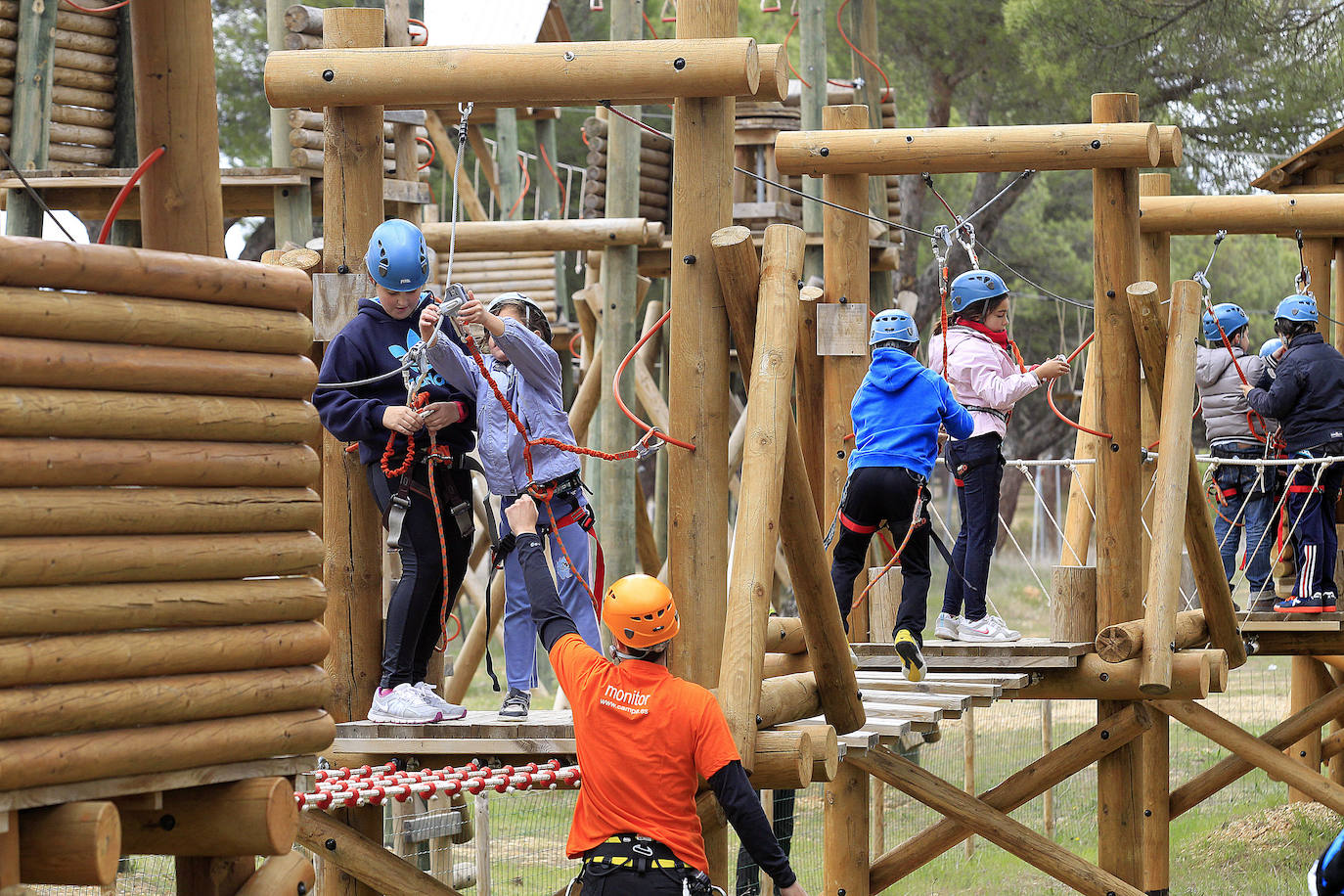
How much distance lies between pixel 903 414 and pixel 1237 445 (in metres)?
4.08

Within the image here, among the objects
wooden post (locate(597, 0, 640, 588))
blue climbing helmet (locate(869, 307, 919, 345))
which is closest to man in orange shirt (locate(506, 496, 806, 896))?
blue climbing helmet (locate(869, 307, 919, 345))

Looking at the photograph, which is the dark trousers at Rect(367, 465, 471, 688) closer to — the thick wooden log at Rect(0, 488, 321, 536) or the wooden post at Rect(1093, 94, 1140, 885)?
the thick wooden log at Rect(0, 488, 321, 536)

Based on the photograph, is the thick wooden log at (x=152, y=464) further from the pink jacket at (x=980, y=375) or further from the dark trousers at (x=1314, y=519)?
the dark trousers at (x=1314, y=519)

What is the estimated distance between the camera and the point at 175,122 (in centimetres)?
492

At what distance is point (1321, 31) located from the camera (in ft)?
58.0

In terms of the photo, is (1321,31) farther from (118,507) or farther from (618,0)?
(118,507)

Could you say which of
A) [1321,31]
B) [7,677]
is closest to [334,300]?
[7,677]

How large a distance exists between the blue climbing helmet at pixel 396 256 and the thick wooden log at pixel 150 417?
1378 mm

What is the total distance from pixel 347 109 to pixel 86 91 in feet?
21.6

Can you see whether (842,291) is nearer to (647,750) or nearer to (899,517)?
(899,517)

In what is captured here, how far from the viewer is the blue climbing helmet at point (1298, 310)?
10047mm

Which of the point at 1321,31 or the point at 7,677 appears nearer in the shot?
the point at 7,677

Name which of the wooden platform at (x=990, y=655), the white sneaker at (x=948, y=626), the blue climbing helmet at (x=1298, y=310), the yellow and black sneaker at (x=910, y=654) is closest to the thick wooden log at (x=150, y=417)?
the yellow and black sneaker at (x=910, y=654)

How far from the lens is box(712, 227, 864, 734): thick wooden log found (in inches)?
227
